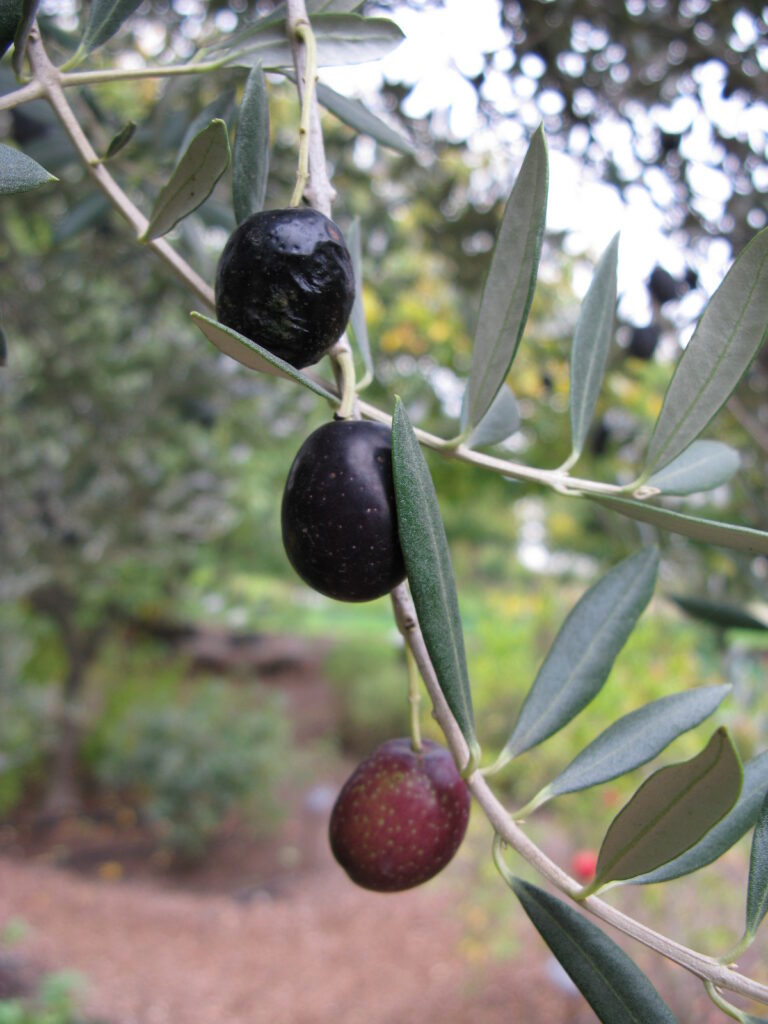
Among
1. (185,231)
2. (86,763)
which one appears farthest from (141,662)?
(185,231)

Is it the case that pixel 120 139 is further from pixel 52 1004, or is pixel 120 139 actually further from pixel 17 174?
pixel 52 1004

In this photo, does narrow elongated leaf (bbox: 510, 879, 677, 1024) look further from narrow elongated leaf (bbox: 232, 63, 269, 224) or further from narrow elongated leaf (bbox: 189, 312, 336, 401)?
narrow elongated leaf (bbox: 232, 63, 269, 224)

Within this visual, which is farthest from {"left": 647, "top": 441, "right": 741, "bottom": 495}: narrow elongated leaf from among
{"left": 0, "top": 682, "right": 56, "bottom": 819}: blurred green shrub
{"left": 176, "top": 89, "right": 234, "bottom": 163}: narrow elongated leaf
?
{"left": 0, "top": 682, "right": 56, "bottom": 819}: blurred green shrub

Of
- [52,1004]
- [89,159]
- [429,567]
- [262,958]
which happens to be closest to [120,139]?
[89,159]

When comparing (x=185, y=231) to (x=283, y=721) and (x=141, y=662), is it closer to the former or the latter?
(x=283, y=721)

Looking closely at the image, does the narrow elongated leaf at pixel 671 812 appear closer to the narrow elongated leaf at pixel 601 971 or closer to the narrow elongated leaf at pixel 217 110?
the narrow elongated leaf at pixel 601 971
